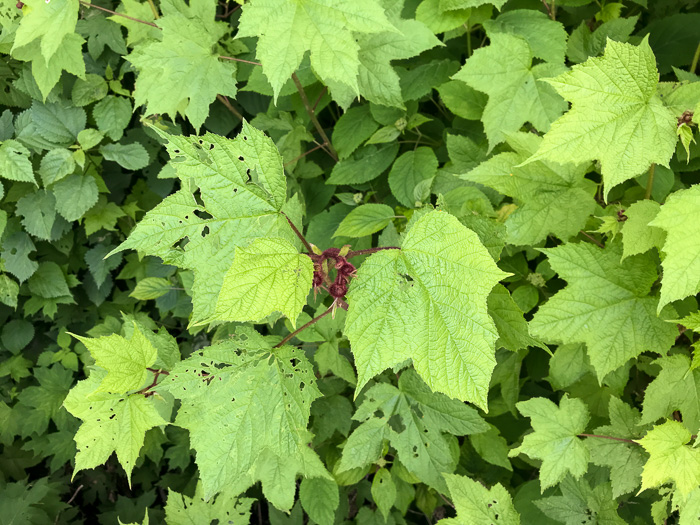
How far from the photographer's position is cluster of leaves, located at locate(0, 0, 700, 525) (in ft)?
3.51

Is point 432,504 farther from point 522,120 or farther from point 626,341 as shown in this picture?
point 522,120

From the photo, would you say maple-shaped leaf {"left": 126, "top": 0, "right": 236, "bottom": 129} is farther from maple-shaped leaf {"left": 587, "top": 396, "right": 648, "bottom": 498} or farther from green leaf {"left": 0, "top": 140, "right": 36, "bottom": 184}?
maple-shaped leaf {"left": 587, "top": 396, "right": 648, "bottom": 498}

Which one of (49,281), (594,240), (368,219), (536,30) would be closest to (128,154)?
(49,281)

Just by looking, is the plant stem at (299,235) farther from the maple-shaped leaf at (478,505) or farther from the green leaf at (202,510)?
the green leaf at (202,510)

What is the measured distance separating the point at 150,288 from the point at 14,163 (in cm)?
81

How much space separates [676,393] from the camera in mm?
1360

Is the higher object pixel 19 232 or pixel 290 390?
pixel 290 390

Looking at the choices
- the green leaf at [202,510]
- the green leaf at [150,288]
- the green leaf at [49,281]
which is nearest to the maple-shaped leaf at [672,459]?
the green leaf at [202,510]

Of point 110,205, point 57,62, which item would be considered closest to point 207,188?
point 57,62

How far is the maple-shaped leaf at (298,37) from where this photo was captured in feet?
4.38

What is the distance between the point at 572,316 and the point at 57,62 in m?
2.21

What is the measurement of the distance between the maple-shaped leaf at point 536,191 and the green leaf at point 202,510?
1.55 meters

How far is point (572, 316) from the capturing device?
142 centimetres

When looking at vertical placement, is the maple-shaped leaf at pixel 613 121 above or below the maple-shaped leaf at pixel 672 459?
above
